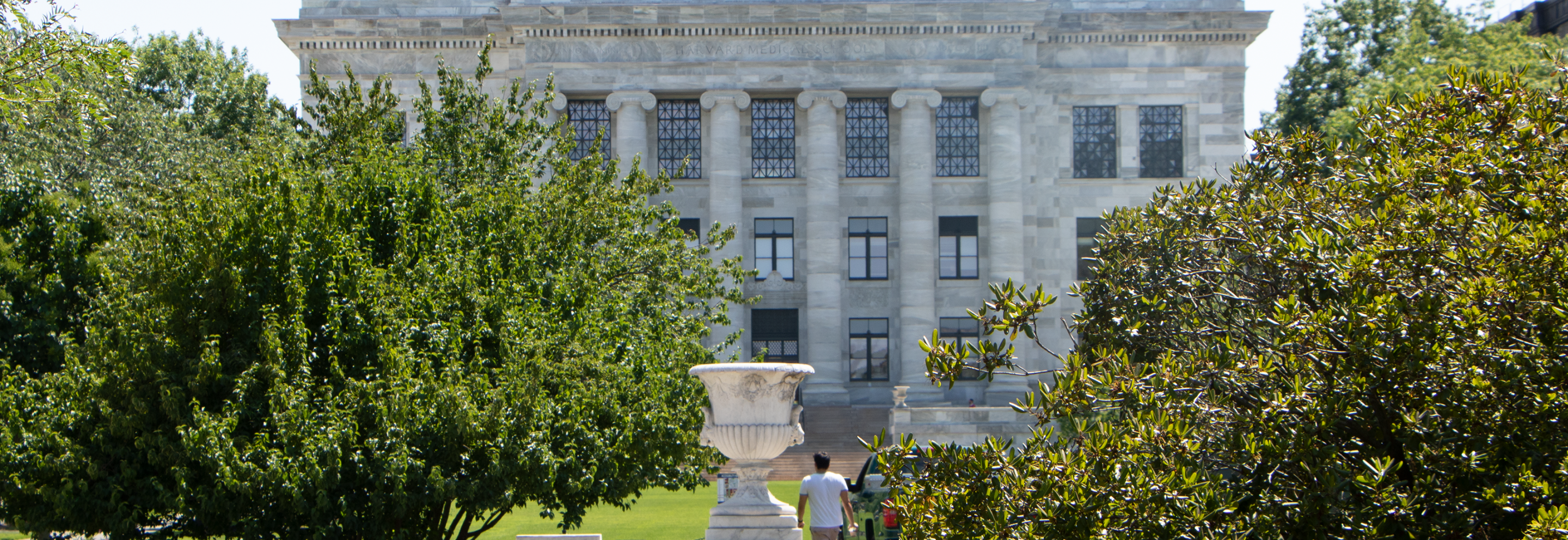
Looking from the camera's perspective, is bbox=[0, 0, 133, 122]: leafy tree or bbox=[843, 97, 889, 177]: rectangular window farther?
bbox=[843, 97, 889, 177]: rectangular window

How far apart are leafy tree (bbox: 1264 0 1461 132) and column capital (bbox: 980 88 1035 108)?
1226 cm

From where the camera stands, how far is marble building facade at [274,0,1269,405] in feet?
145

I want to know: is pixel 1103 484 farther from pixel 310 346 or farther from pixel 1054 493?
pixel 310 346

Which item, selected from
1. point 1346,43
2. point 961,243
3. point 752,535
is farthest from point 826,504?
point 1346,43

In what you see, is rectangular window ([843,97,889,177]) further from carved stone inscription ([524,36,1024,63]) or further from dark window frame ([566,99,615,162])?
dark window frame ([566,99,615,162])

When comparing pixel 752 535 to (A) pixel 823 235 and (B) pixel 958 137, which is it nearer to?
(A) pixel 823 235

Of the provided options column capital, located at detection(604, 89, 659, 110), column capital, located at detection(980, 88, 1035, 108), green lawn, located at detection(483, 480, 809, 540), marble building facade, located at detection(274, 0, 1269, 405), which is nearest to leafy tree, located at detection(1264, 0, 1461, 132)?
marble building facade, located at detection(274, 0, 1269, 405)

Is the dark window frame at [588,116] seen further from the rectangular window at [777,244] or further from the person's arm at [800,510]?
the person's arm at [800,510]

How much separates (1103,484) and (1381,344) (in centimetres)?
163

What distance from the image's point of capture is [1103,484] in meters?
7.13

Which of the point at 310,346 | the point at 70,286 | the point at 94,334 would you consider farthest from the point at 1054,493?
the point at 70,286

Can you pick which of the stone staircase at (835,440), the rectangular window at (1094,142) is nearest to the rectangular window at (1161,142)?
the rectangular window at (1094,142)

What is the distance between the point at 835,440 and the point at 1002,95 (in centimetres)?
1338

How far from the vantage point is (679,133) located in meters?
45.8
